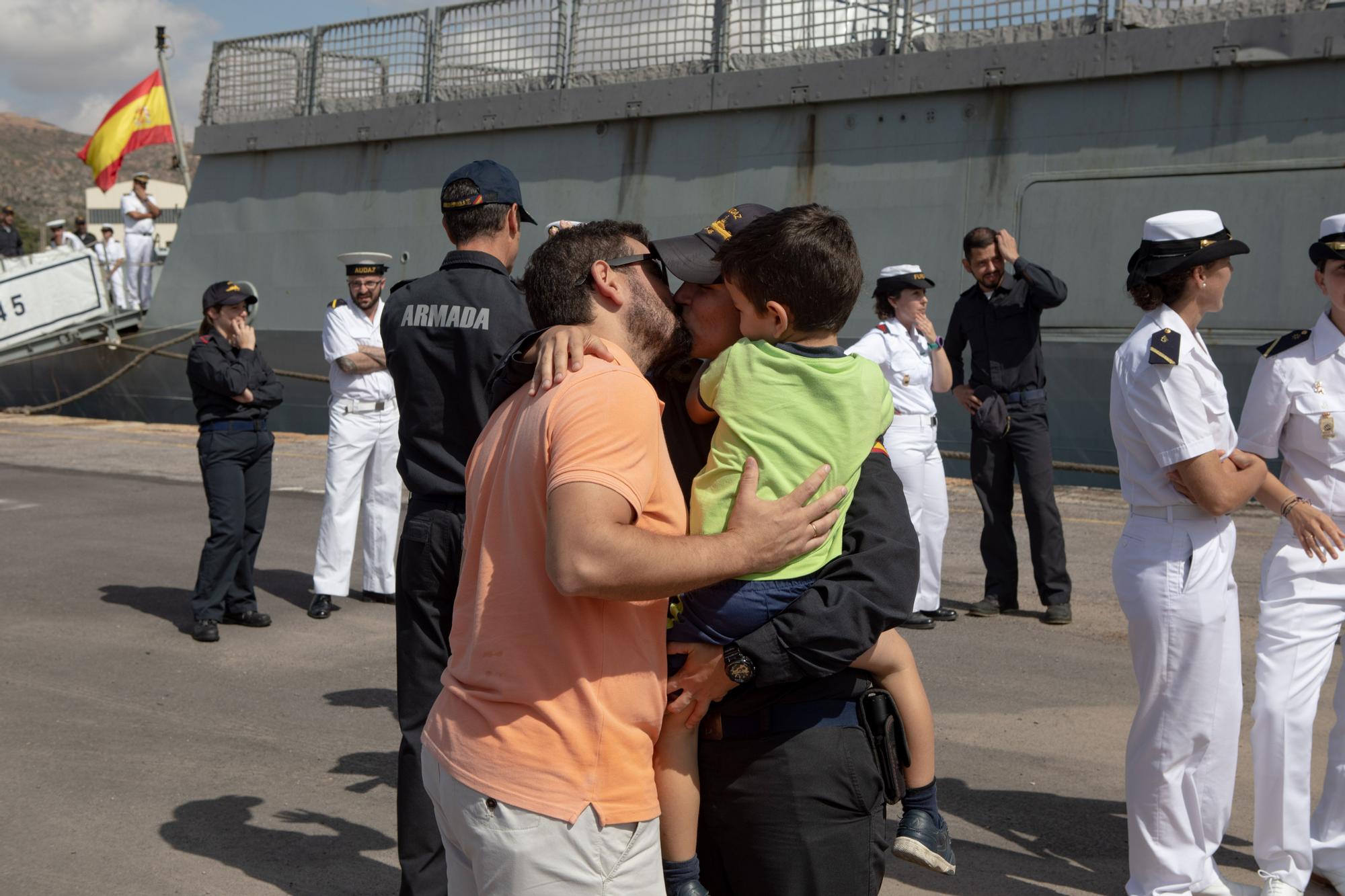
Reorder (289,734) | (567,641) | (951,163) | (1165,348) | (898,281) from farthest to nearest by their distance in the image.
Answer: (951,163) < (898,281) < (289,734) < (1165,348) < (567,641)

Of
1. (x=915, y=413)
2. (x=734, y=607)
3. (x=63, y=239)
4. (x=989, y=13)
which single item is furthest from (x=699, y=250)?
(x=63, y=239)

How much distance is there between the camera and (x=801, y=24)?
53.1 ft

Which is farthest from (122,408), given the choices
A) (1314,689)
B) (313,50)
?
(1314,689)

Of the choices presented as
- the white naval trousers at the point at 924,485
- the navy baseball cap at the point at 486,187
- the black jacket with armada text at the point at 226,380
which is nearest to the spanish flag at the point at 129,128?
the black jacket with armada text at the point at 226,380

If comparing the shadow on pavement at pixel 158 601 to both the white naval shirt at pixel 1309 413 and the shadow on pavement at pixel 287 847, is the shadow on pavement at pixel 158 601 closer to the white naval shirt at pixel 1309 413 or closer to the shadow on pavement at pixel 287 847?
the shadow on pavement at pixel 287 847

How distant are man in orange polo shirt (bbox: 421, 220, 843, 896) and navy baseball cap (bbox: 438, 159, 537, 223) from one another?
5.62 ft

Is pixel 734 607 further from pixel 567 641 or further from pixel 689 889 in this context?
pixel 689 889

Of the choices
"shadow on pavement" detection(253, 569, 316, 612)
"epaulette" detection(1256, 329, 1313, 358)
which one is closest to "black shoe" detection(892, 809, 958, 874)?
"epaulette" detection(1256, 329, 1313, 358)

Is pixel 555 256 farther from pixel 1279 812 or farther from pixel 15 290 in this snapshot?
pixel 15 290

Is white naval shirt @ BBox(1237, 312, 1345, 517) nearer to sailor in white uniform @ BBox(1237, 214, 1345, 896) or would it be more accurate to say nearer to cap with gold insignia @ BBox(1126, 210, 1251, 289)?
sailor in white uniform @ BBox(1237, 214, 1345, 896)

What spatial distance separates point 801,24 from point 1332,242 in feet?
42.2

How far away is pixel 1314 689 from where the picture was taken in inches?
158

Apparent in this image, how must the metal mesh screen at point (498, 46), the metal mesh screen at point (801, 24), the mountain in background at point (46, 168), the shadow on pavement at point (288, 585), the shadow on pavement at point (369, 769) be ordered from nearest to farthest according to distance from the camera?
the shadow on pavement at point (369, 769) < the shadow on pavement at point (288, 585) < the metal mesh screen at point (801, 24) < the metal mesh screen at point (498, 46) < the mountain in background at point (46, 168)

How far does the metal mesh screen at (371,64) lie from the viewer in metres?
19.2
